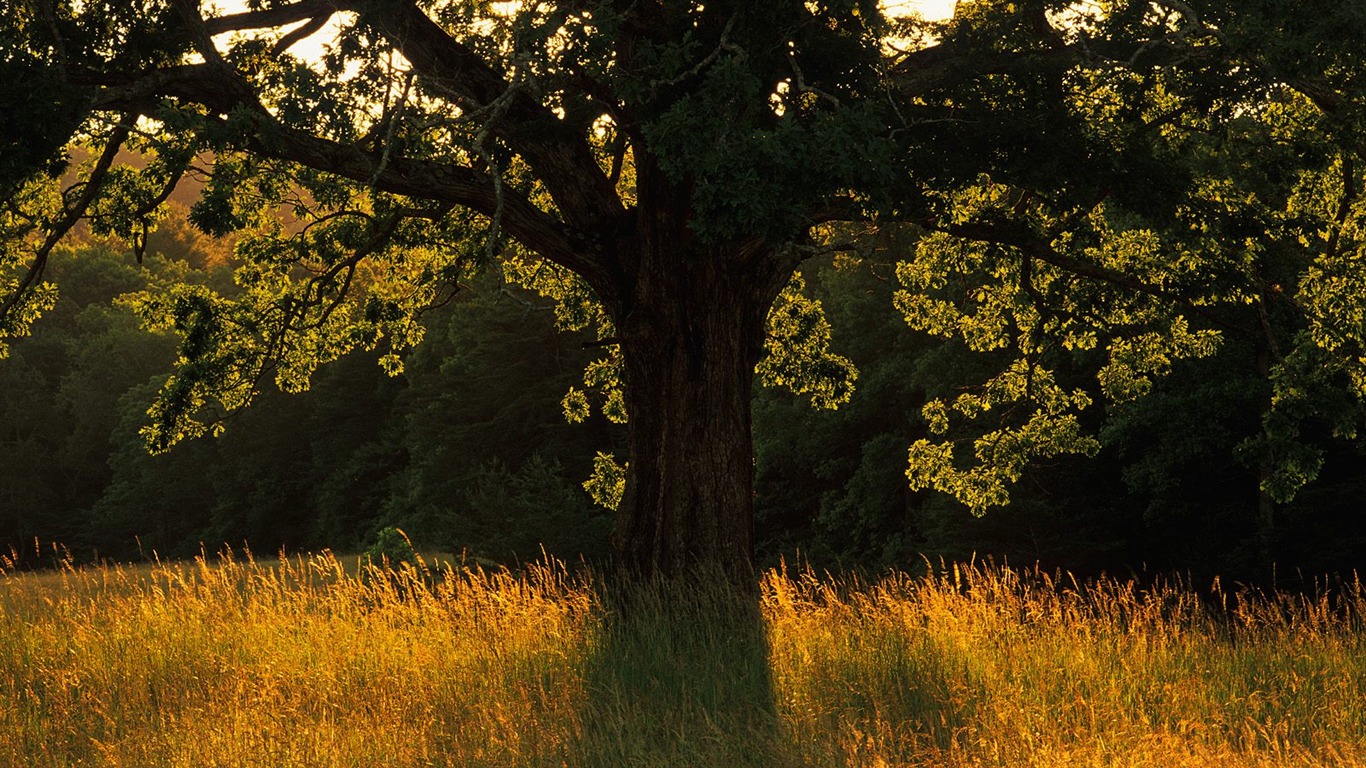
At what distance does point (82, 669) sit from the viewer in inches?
344

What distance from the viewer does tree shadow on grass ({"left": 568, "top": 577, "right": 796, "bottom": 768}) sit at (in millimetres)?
6684

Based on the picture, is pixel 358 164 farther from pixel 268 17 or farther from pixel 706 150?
pixel 706 150

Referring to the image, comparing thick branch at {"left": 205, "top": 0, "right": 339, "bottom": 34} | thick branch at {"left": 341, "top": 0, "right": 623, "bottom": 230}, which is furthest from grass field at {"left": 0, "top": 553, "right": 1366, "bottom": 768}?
thick branch at {"left": 205, "top": 0, "right": 339, "bottom": 34}

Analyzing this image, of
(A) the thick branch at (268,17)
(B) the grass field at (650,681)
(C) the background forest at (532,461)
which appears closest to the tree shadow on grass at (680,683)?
(B) the grass field at (650,681)

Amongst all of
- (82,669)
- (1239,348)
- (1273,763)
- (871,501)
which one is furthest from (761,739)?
(871,501)

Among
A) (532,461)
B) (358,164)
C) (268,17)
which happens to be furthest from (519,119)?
(532,461)

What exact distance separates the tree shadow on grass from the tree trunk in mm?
602

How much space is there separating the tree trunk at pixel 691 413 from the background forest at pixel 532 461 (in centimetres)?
128

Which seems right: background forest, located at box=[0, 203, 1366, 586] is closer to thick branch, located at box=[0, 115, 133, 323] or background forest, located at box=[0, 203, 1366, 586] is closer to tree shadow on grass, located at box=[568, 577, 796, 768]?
tree shadow on grass, located at box=[568, 577, 796, 768]

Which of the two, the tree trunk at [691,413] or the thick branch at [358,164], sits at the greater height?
the thick branch at [358,164]

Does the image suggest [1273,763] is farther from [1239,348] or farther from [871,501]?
[871,501]

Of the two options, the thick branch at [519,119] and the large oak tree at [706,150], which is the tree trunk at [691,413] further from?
the thick branch at [519,119]

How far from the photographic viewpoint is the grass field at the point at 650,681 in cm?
675

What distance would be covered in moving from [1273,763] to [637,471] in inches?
267
